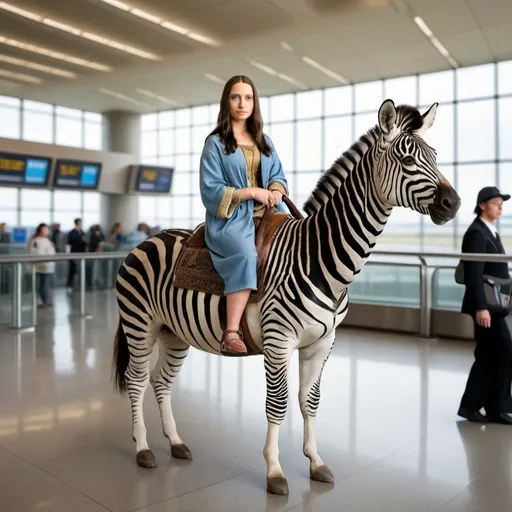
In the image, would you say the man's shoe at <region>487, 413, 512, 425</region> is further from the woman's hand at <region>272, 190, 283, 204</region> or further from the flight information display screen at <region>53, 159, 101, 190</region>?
the flight information display screen at <region>53, 159, 101, 190</region>

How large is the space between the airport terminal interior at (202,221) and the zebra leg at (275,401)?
0.29ft

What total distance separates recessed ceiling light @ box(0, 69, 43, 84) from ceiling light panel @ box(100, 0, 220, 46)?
650 centimetres

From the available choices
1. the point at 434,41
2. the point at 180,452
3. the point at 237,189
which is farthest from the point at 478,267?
the point at 434,41

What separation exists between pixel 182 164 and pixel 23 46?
1003cm

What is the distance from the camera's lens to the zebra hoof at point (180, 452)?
3496 mm

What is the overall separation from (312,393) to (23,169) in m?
12.2

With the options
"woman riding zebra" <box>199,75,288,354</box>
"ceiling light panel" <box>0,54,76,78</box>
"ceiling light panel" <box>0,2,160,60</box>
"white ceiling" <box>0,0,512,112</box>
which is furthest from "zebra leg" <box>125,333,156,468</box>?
"ceiling light panel" <box>0,54,76,78</box>

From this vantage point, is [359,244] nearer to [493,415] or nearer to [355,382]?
[493,415]

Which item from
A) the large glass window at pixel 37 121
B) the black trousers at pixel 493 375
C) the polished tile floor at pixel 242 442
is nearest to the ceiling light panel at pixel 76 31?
the polished tile floor at pixel 242 442

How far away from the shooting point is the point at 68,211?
2155 cm

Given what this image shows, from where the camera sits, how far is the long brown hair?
306 cm

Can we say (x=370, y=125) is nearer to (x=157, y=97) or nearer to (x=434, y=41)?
(x=434, y=41)

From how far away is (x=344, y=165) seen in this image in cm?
313

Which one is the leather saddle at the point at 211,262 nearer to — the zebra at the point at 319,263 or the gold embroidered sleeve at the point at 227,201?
the zebra at the point at 319,263
